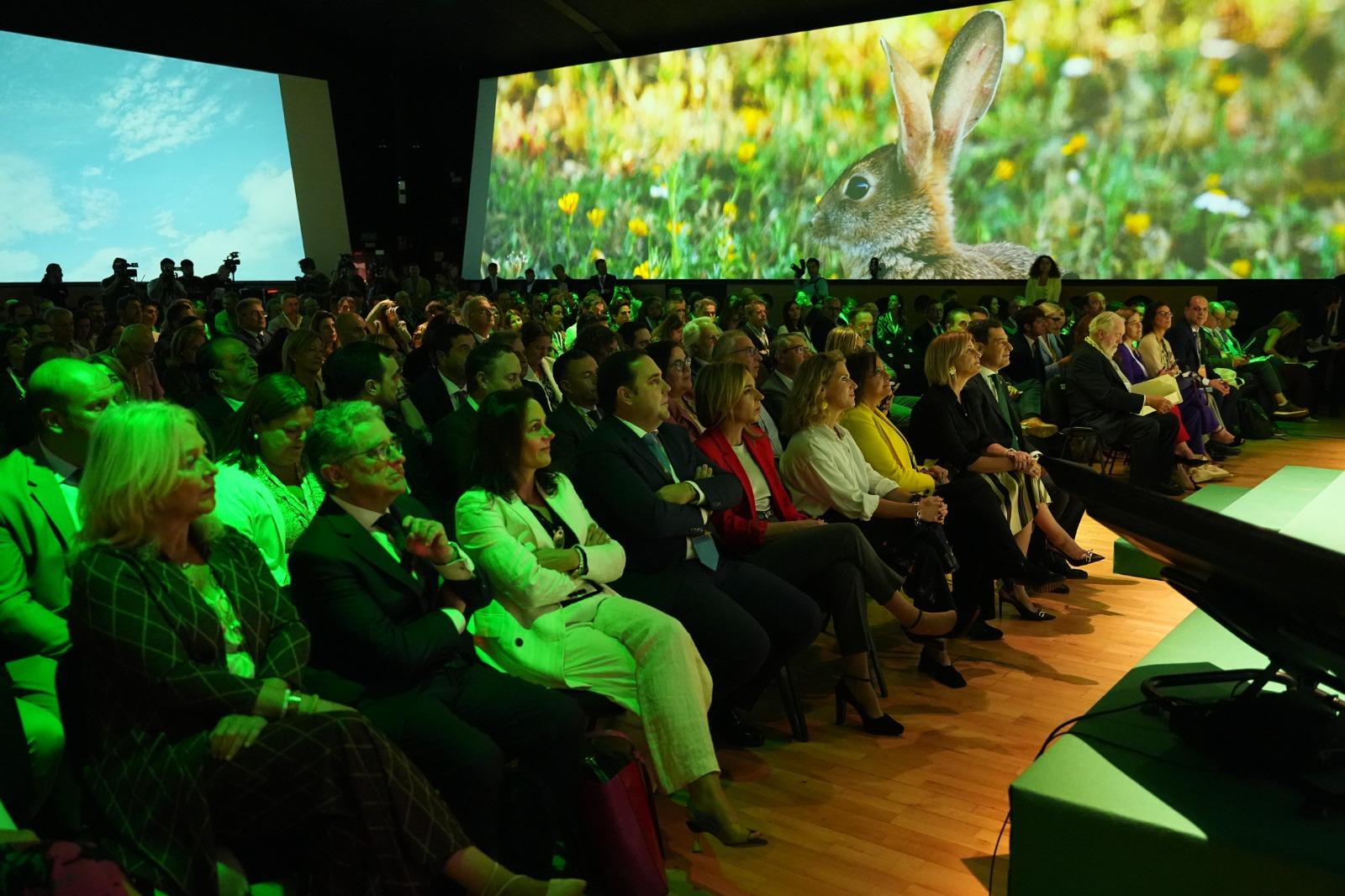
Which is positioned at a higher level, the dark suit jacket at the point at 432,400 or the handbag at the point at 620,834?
the dark suit jacket at the point at 432,400

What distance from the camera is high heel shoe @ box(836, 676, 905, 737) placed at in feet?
11.6

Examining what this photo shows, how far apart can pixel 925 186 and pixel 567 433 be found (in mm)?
10457

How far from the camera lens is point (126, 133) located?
44.2 ft

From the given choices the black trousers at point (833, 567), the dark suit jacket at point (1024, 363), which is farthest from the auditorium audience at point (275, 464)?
the dark suit jacket at point (1024, 363)

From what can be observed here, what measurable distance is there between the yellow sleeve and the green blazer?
2901 mm

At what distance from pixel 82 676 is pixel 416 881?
0.71 metres

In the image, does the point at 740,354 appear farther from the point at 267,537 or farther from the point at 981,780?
the point at 267,537

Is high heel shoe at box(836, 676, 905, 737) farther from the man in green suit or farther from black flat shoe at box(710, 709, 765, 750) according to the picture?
the man in green suit

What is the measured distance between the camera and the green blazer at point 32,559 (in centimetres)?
229

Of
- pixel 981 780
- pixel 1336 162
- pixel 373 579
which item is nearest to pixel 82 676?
pixel 373 579

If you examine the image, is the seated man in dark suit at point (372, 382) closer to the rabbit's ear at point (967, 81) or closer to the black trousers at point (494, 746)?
the black trousers at point (494, 746)

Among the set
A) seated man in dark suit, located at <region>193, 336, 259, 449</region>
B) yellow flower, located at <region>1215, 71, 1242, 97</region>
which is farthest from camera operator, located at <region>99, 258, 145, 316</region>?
yellow flower, located at <region>1215, 71, 1242, 97</region>

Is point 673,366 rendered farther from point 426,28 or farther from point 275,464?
point 426,28

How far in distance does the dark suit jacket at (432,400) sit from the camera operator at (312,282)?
8162mm
